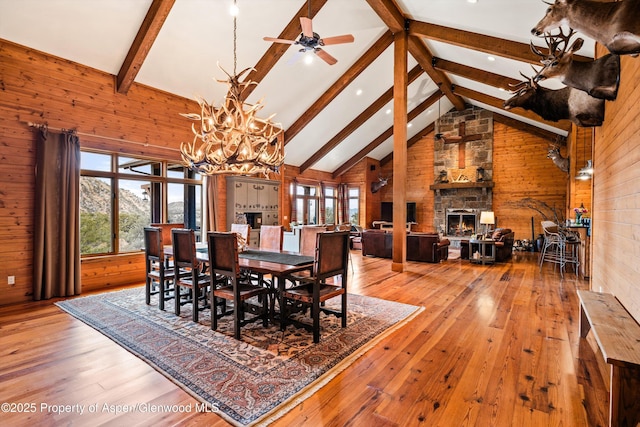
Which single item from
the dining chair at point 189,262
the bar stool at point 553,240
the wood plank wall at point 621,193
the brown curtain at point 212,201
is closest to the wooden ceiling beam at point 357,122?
the brown curtain at point 212,201

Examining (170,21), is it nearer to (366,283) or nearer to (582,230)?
(366,283)

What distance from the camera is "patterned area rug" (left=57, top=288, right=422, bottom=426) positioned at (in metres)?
2.08

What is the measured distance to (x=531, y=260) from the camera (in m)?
7.72

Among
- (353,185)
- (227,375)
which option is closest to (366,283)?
(227,375)

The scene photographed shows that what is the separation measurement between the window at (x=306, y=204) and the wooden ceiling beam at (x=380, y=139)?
4.84ft

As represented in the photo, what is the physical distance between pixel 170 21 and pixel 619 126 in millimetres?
5489

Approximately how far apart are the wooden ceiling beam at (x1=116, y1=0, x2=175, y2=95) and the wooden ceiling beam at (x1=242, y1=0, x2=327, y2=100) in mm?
1440

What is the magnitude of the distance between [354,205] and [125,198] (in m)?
8.65

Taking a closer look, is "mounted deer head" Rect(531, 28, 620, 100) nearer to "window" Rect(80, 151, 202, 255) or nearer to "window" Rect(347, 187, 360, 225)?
"window" Rect(80, 151, 202, 255)

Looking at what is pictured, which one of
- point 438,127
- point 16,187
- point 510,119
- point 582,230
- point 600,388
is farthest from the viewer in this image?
point 438,127

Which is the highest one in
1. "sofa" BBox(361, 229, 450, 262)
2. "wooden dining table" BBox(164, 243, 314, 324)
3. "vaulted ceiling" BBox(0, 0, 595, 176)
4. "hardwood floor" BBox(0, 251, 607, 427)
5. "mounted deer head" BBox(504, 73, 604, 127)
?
"vaulted ceiling" BBox(0, 0, 595, 176)

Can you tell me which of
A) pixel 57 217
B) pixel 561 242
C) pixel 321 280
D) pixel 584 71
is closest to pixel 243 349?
pixel 321 280

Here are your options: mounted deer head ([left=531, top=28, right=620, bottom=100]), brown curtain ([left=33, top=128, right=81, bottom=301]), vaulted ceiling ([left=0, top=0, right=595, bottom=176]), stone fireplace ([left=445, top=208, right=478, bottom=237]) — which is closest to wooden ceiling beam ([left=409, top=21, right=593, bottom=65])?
vaulted ceiling ([left=0, top=0, right=595, bottom=176])

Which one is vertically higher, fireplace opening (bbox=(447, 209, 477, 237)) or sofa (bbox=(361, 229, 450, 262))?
fireplace opening (bbox=(447, 209, 477, 237))
